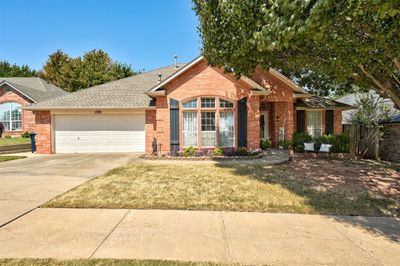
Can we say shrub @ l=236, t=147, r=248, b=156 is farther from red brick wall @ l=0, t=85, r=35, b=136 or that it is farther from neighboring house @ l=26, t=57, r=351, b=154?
red brick wall @ l=0, t=85, r=35, b=136

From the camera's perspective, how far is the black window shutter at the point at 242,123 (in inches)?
529

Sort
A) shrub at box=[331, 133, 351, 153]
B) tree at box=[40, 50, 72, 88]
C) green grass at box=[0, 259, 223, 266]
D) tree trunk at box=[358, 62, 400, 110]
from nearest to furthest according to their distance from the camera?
green grass at box=[0, 259, 223, 266]
tree trunk at box=[358, 62, 400, 110]
shrub at box=[331, 133, 351, 153]
tree at box=[40, 50, 72, 88]

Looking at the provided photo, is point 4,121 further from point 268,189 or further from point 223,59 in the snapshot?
point 268,189

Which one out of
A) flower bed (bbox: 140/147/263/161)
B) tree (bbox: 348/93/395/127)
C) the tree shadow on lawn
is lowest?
the tree shadow on lawn

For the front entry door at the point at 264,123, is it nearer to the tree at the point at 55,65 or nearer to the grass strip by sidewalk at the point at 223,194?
the grass strip by sidewalk at the point at 223,194

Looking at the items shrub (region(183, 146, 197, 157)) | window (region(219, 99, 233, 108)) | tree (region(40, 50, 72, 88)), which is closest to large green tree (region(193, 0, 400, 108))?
window (region(219, 99, 233, 108))

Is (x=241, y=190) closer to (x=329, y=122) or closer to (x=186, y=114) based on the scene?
(x=186, y=114)

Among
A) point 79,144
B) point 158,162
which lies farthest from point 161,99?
point 79,144

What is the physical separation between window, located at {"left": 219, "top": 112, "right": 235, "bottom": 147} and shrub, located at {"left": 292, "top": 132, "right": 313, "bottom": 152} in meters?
4.29

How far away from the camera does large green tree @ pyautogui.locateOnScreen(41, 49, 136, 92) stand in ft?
101

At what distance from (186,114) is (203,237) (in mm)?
10020

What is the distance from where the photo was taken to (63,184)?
7.45 metres

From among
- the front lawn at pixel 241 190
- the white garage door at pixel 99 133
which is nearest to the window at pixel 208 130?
the front lawn at pixel 241 190

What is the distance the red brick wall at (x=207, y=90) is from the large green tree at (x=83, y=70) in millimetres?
21104
